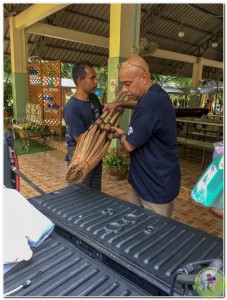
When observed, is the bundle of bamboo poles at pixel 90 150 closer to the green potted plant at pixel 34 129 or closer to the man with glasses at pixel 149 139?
the man with glasses at pixel 149 139

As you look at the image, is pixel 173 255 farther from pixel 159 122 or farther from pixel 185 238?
pixel 159 122

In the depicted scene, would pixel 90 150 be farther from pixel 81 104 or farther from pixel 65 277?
pixel 65 277

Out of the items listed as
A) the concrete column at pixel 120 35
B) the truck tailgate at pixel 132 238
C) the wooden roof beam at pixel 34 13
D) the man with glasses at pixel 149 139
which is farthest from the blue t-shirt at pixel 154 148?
the wooden roof beam at pixel 34 13

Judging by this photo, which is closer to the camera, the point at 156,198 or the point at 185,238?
the point at 185,238

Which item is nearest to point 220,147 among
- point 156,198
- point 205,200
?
point 205,200

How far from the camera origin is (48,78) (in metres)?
7.36

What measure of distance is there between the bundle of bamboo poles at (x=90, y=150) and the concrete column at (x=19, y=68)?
23.7 feet

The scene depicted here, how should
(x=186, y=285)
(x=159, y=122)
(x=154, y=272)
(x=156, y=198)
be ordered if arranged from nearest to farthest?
(x=186, y=285) < (x=154, y=272) < (x=159, y=122) < (x=156, y=198)

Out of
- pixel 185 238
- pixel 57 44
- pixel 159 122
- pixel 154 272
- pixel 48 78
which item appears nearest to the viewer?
pixel 154 272

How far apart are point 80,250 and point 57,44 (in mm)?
10788

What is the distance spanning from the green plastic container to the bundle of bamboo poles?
793mm

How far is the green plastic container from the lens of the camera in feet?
2.55

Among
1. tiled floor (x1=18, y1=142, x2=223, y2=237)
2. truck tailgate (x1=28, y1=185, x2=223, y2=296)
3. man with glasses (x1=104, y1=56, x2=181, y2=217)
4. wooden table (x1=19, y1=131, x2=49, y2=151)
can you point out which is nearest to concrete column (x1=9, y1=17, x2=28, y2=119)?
wooden table (x1=19, y1=131, x2=49, y2=151)

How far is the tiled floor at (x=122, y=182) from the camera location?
3.12 metres
